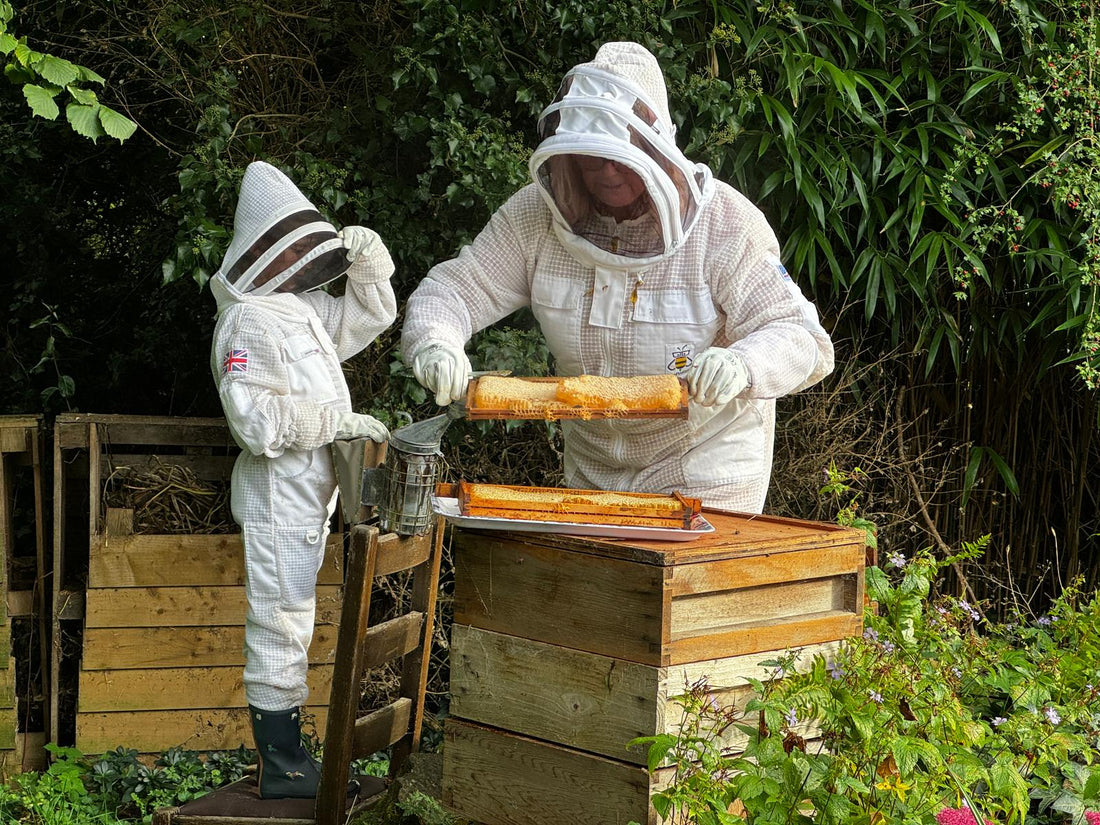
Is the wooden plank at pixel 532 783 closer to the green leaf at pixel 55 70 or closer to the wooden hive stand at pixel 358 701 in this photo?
the wooden hive stand at pixel 358 701

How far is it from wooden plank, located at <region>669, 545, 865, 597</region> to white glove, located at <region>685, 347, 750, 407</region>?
0.37m

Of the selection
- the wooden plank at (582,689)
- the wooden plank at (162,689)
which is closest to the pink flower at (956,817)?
the wooden plank at (582,689)

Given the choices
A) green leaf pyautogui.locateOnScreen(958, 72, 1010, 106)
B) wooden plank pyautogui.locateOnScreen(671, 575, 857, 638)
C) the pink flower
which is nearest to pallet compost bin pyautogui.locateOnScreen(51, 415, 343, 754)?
wooden plank pyautogui.locateOnScreen(671, 575, 857, 638)

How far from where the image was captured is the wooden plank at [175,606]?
385cm

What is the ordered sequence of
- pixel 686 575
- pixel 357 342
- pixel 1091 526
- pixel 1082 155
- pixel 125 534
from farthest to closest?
1. pixel 1091 526
2. pixel 1082 155
3. pixel 125 534
4. pixel 357 342
5. pixel 686 575

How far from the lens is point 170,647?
3.91m

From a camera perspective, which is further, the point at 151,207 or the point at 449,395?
the point at 151,207

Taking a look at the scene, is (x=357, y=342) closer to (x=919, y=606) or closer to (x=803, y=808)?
(x=919, y=606)

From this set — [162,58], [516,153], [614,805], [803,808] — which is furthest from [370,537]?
[162,58]

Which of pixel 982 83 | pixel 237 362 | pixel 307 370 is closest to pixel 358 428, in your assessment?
pixel 307 370

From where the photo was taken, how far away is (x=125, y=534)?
3.87 meters

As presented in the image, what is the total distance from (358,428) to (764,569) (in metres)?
1.49

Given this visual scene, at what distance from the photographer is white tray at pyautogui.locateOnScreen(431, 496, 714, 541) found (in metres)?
2.20

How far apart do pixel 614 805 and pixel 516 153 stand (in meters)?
2.57
